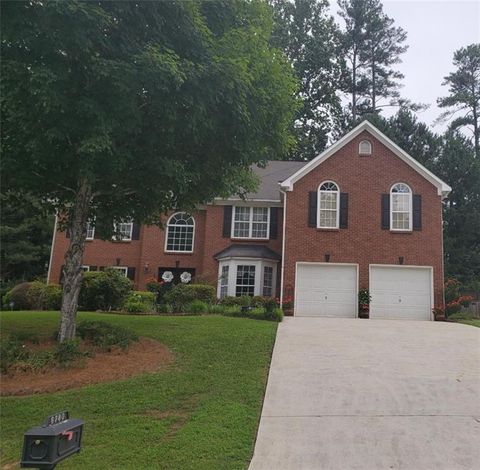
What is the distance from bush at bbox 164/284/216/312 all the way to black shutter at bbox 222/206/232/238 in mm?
4383

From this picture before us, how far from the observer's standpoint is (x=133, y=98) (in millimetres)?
7430

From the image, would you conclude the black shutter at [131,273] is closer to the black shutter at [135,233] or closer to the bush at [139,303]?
the black shutter at [135,233]

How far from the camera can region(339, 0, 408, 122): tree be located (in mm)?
40875

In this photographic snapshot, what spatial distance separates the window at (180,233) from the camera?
2267cm

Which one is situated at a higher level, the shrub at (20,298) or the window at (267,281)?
the window at (267,281)

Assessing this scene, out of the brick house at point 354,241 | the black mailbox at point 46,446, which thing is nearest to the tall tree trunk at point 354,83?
the brick house at point 354,241

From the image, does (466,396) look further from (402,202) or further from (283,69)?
(402,202)

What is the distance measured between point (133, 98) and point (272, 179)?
16.8 metres

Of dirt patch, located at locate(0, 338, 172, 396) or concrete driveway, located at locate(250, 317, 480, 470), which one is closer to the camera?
concrete driveway, located at locate(250, 317, 480, 470)

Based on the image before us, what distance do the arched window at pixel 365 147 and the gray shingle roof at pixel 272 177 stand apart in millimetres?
4232

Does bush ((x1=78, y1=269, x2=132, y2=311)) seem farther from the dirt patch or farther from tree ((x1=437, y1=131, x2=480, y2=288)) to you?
tree ((x1=437, y1=131, x2=480, y2=288))

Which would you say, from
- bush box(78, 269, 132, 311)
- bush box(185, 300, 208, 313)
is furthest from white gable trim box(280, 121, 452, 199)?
bush box(78, 269, 132, 311)

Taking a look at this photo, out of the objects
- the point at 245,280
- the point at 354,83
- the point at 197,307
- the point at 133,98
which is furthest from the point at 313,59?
the point at 133,98

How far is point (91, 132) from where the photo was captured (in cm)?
730
